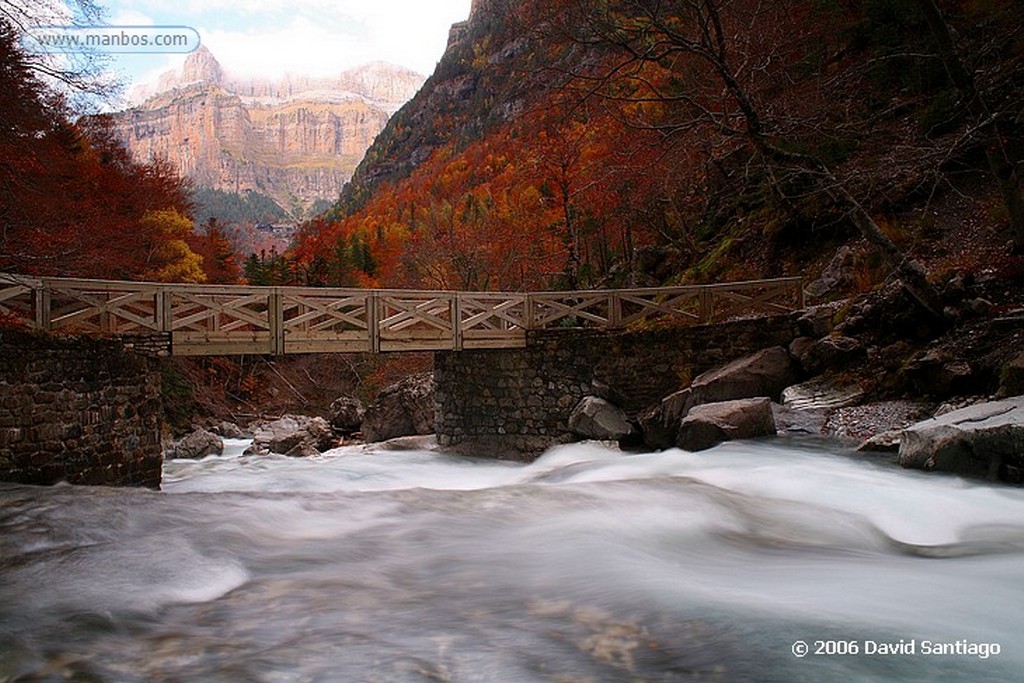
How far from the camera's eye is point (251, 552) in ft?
15.3

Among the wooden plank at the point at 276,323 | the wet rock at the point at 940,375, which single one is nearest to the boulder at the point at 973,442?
the wet rock at the point at 940,375

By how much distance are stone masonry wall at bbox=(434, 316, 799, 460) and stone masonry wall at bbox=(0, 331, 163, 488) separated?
20.5ft

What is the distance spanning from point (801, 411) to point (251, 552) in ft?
24.9

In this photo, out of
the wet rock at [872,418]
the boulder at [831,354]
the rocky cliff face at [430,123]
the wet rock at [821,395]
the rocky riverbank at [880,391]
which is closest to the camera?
the rocky riverbank at [880,391]

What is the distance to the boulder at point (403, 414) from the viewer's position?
18609 millimetres

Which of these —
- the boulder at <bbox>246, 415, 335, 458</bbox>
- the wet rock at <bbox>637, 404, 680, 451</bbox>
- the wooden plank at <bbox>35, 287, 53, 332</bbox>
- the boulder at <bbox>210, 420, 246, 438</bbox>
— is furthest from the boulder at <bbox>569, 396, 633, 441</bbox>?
the boulder at <bbox>210, 420, 246, 438</bbox>

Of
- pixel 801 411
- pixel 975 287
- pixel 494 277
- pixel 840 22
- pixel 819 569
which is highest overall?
pixel 840 22

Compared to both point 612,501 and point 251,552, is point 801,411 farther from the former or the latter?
point 251,552

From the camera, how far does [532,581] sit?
3.96 meters

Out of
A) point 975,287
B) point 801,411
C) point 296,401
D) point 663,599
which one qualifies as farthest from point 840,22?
point 296,401

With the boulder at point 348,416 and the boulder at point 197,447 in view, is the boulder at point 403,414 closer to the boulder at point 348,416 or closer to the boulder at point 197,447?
the boulder at point 348,416

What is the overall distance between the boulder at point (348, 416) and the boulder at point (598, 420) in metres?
10.4

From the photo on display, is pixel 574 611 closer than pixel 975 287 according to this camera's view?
Yes

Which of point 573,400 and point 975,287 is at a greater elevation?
point 975,287
